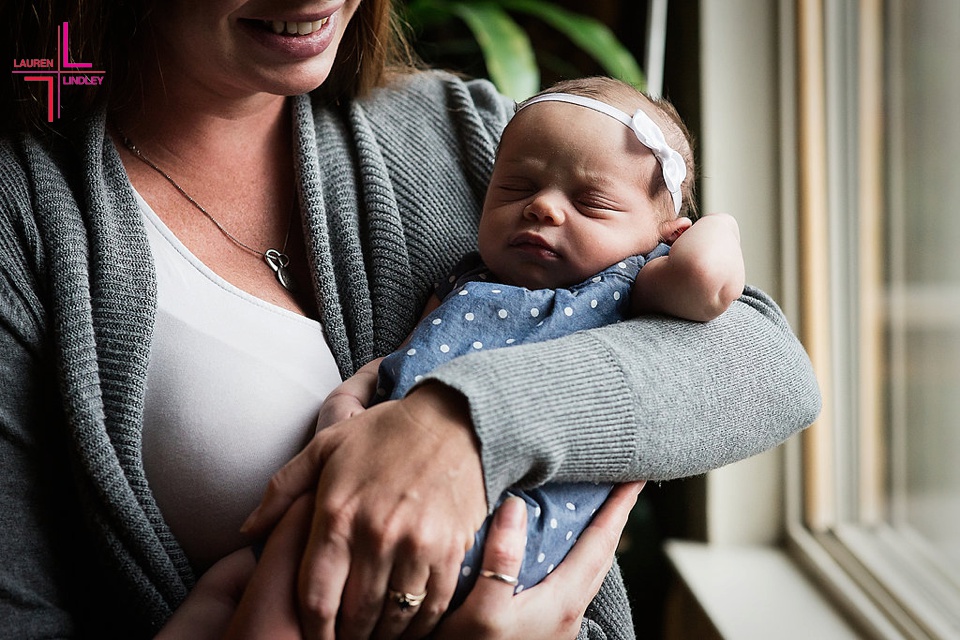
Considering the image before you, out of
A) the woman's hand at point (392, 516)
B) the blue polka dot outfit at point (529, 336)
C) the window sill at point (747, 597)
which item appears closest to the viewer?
the woman's hand at point (392, 516)

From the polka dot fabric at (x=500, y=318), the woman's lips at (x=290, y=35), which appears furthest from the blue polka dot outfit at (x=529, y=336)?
the woman's lips at (x=290, y=35)

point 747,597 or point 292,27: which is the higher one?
point 292,27

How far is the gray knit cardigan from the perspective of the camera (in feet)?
3.05

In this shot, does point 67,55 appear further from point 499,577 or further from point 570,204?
point 499,577

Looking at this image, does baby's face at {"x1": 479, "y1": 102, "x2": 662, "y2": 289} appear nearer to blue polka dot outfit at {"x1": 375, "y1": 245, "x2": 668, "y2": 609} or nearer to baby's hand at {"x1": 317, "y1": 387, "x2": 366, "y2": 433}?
blue polka dot outfit at {"x1": 375, "y1": 245, "x2": 668, "y2": 609}

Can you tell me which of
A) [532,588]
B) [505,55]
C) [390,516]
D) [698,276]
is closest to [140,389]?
[390,516]

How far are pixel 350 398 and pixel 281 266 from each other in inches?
10.2

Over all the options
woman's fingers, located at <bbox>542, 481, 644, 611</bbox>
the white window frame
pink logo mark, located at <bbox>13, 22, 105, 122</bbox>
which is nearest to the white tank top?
pink logo mark, located at <bbox>13, 22, 105, 122</bbox>

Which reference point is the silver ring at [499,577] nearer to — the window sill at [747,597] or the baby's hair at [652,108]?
the baby's hair at [652,108]

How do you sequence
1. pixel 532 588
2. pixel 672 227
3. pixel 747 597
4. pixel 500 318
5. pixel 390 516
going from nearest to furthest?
pixel 390 516, pixel 532 588, pixel 500 318, pixel 672 227, pixel 747 597

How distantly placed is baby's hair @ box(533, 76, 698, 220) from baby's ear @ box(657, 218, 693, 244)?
15 millimetres

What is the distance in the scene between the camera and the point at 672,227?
1.19 meters

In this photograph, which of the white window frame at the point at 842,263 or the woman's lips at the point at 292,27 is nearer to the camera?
the woman's lips at the point at 292,27

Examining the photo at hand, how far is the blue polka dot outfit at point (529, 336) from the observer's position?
958 mm
